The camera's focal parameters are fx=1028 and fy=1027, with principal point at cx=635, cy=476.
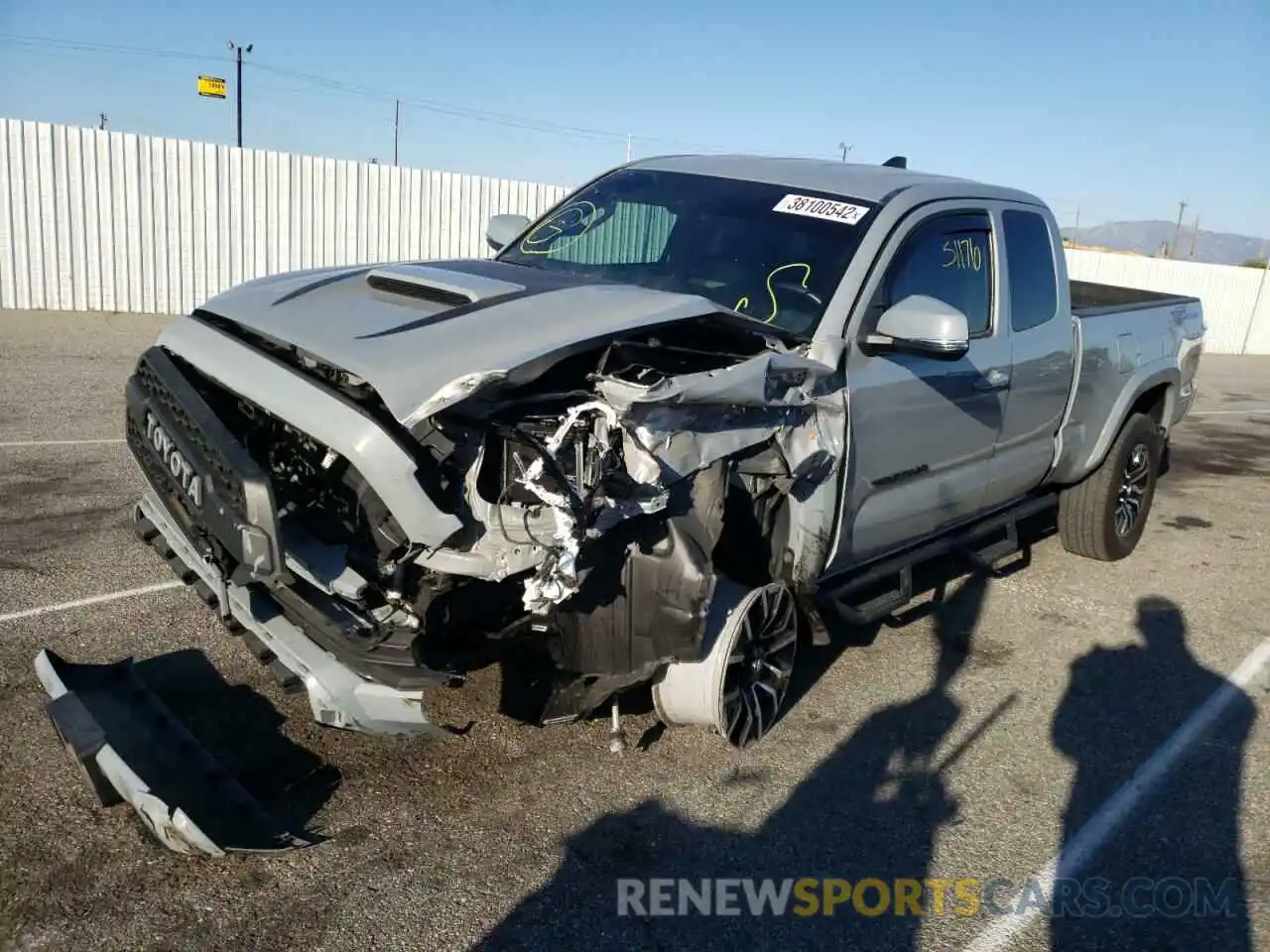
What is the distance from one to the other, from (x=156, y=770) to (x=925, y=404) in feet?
10.2

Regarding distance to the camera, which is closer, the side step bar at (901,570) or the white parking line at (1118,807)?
the white parking line at (1118,807)

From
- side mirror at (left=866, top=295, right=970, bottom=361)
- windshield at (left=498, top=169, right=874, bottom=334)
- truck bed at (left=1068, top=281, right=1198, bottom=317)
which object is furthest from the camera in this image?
truck bed at (left=1068, top=281, right=1198, bottom=317)

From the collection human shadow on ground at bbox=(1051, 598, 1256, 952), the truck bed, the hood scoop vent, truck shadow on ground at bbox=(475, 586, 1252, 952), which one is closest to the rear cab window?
the truck bed

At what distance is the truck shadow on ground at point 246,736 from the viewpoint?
10.7ft

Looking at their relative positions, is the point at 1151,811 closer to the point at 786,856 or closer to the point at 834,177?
the point at 786,856

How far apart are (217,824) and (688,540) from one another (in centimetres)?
161

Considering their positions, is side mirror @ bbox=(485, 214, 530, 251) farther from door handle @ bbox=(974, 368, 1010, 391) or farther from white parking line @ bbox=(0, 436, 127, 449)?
white parking line @ bbox=(0, 436, 127, 449)

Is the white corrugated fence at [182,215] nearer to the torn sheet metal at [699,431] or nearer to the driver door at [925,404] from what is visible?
the driver door at [925,404]

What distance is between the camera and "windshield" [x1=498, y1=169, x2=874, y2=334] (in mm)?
4109

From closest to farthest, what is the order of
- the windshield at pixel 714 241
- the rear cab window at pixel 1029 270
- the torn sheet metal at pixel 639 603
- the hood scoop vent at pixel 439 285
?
the torn sheet metal at pixel 639 603 → the hood scoop vent at pixel 439 285 → the windshield at pixel 714 241 → the rear cab window at pixel 1029 270

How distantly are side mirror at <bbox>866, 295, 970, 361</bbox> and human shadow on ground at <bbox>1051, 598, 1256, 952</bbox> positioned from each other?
1.69 m

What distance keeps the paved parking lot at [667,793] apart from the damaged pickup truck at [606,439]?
0.29 meters

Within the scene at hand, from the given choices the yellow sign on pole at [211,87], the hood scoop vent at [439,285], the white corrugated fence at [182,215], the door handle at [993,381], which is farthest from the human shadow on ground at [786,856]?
the yellow sign on pole at [211,87]

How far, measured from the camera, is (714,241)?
4.46m
